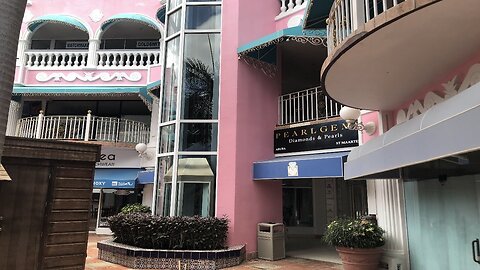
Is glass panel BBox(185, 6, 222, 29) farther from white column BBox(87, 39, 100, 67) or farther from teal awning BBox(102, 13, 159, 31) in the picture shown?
white column BBox(87, 39, 100, 67)

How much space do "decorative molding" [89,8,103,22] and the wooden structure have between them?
12.2 m

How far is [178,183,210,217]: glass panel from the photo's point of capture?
33.6 feet

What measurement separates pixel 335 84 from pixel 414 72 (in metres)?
1.09

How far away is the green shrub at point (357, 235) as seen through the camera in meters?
7.16

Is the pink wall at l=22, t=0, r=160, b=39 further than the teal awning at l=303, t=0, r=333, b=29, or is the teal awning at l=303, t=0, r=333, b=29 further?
the pink wall at l=22, t=0, r=160, b=39

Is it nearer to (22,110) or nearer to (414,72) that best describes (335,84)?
(414,72)

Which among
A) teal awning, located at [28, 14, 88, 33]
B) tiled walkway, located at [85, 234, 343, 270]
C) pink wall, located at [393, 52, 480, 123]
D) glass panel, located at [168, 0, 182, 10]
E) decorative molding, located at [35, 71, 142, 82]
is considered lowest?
tiled walkway, located at [85, 234, 343, 270]

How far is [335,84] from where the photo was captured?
5609 mm

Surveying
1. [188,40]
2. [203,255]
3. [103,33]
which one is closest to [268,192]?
[203,255]

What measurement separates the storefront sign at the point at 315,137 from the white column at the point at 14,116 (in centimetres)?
1205

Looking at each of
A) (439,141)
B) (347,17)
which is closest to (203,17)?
(347,17)

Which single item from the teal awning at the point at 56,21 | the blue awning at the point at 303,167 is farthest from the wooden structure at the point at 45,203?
the teal awning at the point at 56,21

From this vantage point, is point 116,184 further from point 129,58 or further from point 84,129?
point 129,58

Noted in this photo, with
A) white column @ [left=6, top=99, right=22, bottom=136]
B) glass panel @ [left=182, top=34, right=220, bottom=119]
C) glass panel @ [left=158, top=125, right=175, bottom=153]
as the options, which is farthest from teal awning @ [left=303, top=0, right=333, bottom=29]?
white column @ [left=6, top=99, right=22, bottom=136]
